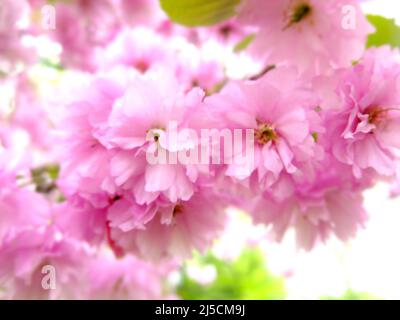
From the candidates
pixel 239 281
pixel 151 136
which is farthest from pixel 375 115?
pixel 239 281

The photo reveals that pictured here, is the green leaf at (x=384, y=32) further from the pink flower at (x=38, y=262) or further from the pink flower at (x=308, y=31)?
the pink flower at (x=38, y=262)

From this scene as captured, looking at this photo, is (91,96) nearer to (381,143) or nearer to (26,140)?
(381,143)

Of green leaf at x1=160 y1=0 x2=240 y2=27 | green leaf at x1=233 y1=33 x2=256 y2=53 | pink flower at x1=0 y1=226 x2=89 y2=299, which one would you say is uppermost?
green leaf at x1=233 y1=33 x2=256 y2=53

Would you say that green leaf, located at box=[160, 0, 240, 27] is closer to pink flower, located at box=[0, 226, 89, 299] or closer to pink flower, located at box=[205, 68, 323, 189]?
pink flower, located at box=[205, 68, 323, 189]

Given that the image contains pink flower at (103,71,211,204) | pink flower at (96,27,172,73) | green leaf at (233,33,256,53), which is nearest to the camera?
pink flower at (103,71,211,204)

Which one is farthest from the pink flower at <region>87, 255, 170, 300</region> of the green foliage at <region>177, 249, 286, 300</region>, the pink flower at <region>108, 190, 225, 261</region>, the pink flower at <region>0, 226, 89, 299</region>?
A: the green foliage at <region>177, 249, 286, 300</region>

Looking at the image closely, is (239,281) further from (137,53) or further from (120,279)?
(137,53)
